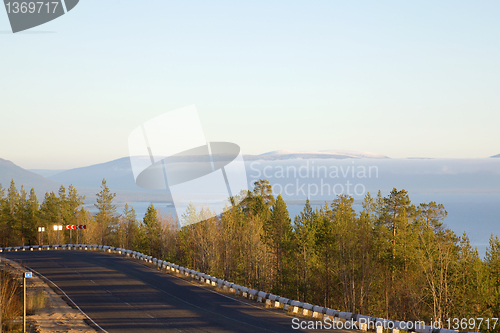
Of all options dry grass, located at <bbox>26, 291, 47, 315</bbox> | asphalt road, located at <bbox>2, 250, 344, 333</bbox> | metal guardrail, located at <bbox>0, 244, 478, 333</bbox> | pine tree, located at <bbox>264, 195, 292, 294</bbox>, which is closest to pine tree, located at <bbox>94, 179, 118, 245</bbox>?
pine tree, located at <bbox>264, 195, 292, 294</bbox>

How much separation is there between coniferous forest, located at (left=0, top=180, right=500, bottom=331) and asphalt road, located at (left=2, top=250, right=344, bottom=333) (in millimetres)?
20114

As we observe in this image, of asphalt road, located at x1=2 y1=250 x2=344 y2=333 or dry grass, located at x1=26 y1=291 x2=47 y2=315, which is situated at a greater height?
dry grass, located at x1=26 y1=291 x2=47 y2=315

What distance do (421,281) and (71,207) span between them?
92.6 metres

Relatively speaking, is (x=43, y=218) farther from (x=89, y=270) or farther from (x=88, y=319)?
(x=88, y=319)

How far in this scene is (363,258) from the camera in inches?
2168

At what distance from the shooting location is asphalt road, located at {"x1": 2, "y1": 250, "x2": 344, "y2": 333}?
2120cm

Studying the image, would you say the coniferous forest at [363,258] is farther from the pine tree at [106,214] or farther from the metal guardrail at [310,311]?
the pine tree at [106,214]

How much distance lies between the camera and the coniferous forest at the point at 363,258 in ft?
143

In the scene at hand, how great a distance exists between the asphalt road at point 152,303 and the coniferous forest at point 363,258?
66.0 ft

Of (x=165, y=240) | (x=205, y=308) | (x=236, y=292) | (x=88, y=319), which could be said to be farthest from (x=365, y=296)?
(x=165, y=240)

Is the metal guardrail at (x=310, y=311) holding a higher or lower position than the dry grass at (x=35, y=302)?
lower

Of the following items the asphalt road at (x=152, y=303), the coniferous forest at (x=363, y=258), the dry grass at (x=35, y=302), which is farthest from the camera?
the coniferous forest at (x=363, y=258)

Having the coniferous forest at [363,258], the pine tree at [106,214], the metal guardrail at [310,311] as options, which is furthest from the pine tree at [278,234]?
the pine tree at [106,214]

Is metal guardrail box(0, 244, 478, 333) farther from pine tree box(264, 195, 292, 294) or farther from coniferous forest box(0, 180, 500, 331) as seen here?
pine tree box(264, 195, 292, 294)
